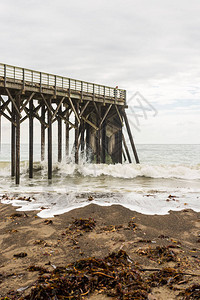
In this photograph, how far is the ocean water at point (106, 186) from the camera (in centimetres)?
763

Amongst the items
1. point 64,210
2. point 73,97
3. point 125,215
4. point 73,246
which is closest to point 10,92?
point 73,97

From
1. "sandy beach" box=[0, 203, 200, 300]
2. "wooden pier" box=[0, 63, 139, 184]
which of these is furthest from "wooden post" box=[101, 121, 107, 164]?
"sandy beach" box=[0, 203, 200, 300]

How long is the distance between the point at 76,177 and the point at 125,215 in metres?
9.89

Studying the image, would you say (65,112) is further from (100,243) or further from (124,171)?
(100,243)

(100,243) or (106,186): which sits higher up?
(100,243)

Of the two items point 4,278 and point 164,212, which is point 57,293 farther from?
point 164,212

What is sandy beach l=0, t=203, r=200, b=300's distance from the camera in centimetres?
308

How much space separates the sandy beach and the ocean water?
0.99 meters

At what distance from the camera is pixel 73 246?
4.29 m

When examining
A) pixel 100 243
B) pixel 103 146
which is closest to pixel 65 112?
pixel 103 146

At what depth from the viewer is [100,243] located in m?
4.39

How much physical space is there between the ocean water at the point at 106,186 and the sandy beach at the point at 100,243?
3.24 ft

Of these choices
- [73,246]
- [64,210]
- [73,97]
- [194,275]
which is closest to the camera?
[194,275]

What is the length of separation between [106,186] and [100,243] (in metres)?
8.04
